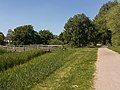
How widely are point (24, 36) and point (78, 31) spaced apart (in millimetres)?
33132

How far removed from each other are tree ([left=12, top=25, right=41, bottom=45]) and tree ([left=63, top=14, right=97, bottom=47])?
28074mm

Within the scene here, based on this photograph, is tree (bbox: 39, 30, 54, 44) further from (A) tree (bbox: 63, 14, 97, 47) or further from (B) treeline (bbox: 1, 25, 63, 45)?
(A) tree (bbox: 63, 14, 97, 47)

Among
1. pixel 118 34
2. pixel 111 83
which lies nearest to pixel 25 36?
pixel 118 34

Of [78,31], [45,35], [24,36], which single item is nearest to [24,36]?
[24,36]

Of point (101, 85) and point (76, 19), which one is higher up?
point (76, 19)

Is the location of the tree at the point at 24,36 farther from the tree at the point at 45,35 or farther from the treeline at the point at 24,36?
the tree at the point at 45,35

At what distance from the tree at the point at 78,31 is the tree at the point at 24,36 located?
28074mm

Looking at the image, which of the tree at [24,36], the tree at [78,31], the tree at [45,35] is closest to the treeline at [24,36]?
the tree at [24,36]

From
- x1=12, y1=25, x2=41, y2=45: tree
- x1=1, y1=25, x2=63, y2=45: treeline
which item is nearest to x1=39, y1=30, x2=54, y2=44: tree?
x1=1, y1=25, x2=63, y2=45: treeline

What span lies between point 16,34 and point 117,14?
286 feet

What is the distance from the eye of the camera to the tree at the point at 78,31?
4050 inches

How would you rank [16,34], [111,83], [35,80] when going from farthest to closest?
[16,34] → [35,80] → [111,83]

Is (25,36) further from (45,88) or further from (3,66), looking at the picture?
(45,88)

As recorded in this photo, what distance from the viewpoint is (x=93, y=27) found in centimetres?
10988
